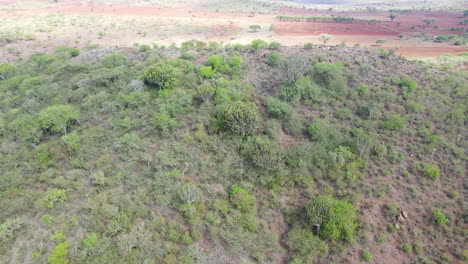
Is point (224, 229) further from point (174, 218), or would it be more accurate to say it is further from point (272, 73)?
point (272, 73)

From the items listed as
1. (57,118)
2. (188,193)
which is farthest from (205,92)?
(57,118)

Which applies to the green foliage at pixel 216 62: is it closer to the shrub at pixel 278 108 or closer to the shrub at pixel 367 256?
the shrub at pixel 278 108

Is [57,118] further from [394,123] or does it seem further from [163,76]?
[394,123]

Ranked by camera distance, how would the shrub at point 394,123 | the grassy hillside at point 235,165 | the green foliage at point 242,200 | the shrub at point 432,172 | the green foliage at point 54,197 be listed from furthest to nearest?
the shrub at point 394,123 < the shrub at point 432,172 < the green foliage at point 242,200 < the green foliage at point 54,197 < the grassy hillside at point 235,165

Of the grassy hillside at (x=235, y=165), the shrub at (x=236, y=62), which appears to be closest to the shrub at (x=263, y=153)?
the grassy hillside at (x=235, y=165)

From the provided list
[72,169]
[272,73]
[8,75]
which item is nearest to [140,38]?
[8,75]
